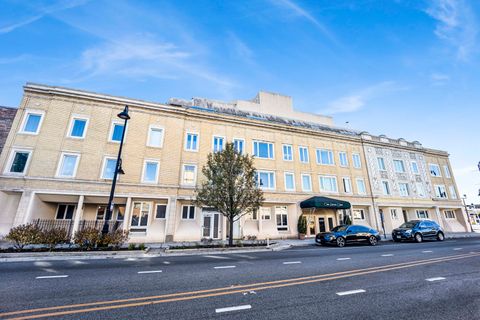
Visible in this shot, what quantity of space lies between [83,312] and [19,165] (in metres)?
18.3

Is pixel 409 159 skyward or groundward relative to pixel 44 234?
skyward

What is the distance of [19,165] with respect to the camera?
15.6 metres

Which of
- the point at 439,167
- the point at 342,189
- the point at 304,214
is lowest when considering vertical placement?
the point at 304,214

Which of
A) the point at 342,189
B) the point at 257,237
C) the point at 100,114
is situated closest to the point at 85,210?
the point at 100,114

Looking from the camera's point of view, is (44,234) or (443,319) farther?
(44,234)

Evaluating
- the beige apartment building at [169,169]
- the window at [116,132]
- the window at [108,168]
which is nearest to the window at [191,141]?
the beige apartment building at [169,169]

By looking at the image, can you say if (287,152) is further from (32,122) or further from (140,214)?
(32,122)

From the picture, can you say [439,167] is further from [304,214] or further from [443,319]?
[443,319]

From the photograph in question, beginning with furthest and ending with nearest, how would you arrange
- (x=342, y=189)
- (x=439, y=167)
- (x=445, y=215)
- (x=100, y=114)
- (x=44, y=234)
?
(x=439, y=167), (x=445, y=215), (x=342, y=189), (x=100, y=114), (x=44, y=234)

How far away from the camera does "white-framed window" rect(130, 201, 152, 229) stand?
1705cm

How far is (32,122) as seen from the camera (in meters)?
16.8

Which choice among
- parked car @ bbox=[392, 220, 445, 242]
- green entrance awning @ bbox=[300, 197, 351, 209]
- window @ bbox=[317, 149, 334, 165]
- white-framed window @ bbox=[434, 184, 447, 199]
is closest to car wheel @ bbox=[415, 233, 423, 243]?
parked car @ bbox=[392, 220, 445, 242]

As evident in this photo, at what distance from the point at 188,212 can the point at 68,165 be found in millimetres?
10537

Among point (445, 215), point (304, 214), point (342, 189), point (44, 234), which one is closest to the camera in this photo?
point (44, 234)
